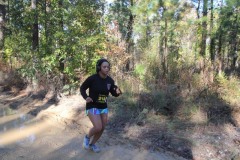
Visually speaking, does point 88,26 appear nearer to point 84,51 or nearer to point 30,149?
point 84,51

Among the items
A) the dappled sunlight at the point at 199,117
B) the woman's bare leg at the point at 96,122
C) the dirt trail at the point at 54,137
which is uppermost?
the woman's bare leg at the point at 96,122

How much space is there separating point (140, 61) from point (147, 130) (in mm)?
4666

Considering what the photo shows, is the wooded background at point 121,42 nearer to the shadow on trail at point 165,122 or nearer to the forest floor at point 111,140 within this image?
the shadow on trail at point 165,122

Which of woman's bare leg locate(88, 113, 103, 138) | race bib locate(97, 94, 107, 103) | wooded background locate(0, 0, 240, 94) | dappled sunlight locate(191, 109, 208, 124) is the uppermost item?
wooded background locate(0, 0, 240, 94)

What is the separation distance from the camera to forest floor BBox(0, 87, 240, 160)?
5.73 meters

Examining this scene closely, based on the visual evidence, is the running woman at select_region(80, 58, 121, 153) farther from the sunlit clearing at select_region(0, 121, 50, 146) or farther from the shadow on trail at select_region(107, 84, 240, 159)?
the sunlit clearing at select_region(0, 121, 50, 146)

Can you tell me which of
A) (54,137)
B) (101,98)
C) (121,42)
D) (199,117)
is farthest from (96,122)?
(121,42)

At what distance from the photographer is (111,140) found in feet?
21.3

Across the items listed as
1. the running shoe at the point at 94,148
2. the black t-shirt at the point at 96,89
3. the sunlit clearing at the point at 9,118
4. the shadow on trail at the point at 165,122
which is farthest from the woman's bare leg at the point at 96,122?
the sunlit clearing at the point at 9,118

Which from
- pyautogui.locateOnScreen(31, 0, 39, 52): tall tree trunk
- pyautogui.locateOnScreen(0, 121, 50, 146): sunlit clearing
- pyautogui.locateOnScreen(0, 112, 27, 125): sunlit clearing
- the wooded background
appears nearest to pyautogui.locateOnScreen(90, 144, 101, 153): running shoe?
pyautogui.locateOnScreen(0, 121, 50, 146): sunlit clearing

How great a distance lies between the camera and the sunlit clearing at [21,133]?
6.66 m

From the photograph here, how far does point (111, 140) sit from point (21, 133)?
7.84 ft

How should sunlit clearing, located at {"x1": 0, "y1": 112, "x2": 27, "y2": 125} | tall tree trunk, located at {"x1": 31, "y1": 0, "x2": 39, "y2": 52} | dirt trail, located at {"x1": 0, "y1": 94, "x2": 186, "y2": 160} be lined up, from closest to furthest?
dirt trail, located at {"x1": 0, "y1": 94, "x2": 186, "y2": 160} → sunlit clearing, located at {"x1": 0, "y1": 112, "x2": 27, "y2": 125} → tall tree trunk, located at {"x1": 31, "y1": 0, "x2": 39, "y2": 52}

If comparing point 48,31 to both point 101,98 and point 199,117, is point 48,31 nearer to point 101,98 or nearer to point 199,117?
point 199,117
